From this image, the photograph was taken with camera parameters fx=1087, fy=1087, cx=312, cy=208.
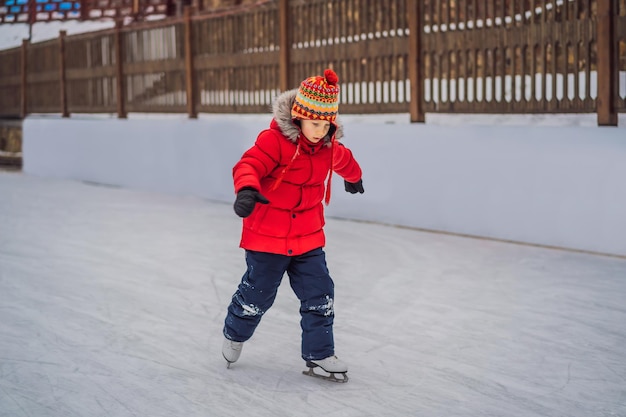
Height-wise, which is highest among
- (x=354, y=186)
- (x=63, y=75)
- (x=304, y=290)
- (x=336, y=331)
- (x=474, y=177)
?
(x=63, y=75)

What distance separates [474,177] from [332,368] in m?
4.66

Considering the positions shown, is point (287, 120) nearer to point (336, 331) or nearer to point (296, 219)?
point (296, 219)

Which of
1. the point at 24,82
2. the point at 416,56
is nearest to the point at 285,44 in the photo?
the point at 416,56

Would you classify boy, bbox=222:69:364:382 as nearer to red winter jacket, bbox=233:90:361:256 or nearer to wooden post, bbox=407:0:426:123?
red winter jacket, bbox=233:90:361:256

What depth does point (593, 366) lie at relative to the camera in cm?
455

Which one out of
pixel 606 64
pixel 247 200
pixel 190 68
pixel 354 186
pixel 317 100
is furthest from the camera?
pixel 190 68

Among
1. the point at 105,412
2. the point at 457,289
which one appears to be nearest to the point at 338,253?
the point at 457,289

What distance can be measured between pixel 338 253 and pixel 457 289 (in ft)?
5.43

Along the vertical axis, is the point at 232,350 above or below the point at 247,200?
below

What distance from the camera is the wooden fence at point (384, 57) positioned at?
7.98 metres

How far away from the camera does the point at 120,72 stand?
15711 mm

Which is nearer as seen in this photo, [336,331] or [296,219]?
[296,219]

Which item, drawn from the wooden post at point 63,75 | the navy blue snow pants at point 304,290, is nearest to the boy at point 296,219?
the navy blue snow pants at point 304,290

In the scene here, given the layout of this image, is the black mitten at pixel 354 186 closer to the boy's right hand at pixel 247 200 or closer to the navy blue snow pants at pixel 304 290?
the navy blue snow pants at pixel 304 290
